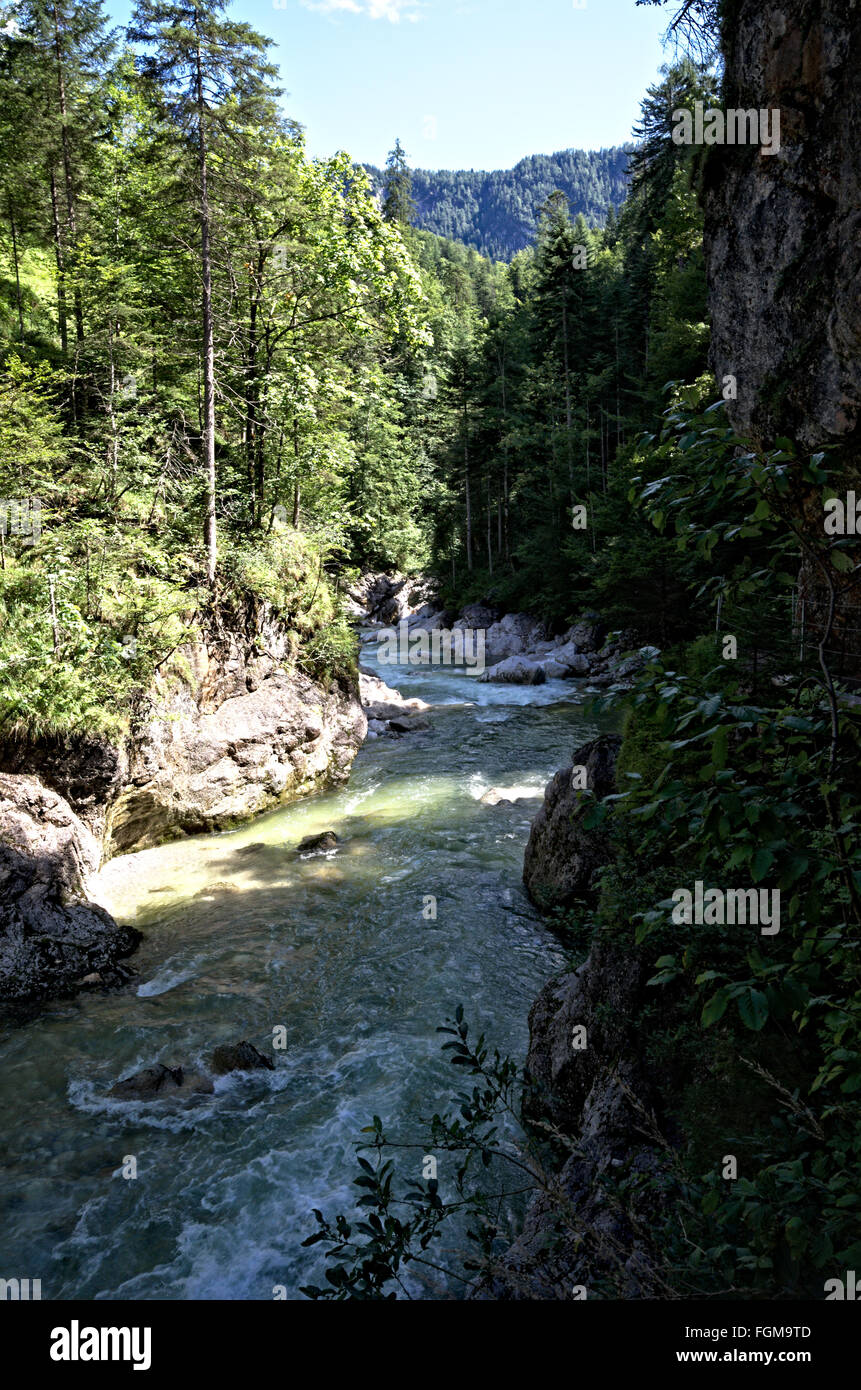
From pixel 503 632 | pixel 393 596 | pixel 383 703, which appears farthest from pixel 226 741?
pixel 393 596

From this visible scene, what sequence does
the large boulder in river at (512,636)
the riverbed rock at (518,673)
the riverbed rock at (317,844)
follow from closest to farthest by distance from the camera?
the riverbed rock at (317,844)
the riverbed rock at (518,673)
the large boulder in river at (512,636)

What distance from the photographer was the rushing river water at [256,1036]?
496 cm

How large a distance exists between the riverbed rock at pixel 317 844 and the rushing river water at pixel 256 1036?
195 millimetres

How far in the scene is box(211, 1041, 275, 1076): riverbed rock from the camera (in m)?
6.55

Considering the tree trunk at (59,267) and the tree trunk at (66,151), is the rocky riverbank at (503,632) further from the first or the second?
the tree trunk at (66,151)

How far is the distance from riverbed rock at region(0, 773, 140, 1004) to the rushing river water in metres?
0.40

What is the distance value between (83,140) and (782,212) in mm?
21144

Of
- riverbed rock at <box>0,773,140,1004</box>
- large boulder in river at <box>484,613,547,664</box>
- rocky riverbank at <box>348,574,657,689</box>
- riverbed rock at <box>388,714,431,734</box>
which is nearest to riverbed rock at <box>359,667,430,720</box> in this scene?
riverbed rock at <box>388,714,431,734</box>

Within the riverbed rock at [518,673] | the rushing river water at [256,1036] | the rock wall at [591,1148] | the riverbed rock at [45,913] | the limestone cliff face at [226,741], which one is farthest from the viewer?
the riverbed rock at [518,673]

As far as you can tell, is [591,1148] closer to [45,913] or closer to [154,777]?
[45,913]

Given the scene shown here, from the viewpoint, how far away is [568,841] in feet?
28.8

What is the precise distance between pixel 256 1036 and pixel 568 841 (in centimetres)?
419

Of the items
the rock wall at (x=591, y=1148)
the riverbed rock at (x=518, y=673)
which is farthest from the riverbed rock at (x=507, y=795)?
the riverbed rock at (x=518, y=673)

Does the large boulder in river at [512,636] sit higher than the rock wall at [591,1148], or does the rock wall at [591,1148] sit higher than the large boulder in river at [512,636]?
the large boulder in river at [512,636]
